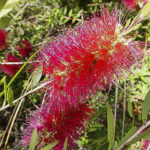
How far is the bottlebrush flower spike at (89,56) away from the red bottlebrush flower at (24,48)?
2.15ft

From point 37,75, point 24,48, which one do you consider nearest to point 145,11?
point 37,75

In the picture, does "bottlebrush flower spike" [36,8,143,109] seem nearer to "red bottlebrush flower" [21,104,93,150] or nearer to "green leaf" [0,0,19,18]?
"red bottlebrush flower" [21,104,93,150]

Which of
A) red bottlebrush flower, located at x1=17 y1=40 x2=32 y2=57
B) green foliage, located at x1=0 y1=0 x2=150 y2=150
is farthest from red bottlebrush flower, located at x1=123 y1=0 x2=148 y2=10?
red bottlebrush flower, located at x1=17 y1=40 x2=32 y2=57

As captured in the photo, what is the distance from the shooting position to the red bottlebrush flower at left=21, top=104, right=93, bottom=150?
124cm

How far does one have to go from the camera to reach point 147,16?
717 mm

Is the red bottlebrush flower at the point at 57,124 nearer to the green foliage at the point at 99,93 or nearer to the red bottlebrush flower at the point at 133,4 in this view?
the green foliage at the point at 99,93

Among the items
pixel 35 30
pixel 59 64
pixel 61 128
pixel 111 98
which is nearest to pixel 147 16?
pixel 59 64

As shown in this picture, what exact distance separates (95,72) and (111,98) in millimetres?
734

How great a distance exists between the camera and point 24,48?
1.74 m

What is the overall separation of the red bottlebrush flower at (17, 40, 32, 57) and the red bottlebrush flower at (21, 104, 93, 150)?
0.64m

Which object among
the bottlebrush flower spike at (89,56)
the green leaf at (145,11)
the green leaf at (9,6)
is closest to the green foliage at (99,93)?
the bottlebrush flower spike at (89,56)

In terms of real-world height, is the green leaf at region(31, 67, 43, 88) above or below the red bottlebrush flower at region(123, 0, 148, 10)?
below

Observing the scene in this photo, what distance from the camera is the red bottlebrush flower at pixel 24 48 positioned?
5.70ft

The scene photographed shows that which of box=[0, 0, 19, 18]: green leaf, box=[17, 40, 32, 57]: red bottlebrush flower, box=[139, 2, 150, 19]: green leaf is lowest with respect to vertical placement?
box=[139, 2, 150, 19]: green leaf
